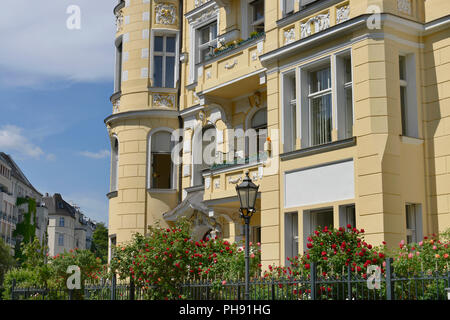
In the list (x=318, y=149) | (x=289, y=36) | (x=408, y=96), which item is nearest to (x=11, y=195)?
(x=289, y=36)

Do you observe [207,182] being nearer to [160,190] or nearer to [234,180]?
[234,180]

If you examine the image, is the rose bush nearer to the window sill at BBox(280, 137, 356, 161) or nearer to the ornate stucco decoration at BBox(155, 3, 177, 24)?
the window sill at BBox(280, 137, 356, 161)

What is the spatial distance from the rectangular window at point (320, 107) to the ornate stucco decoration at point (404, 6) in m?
2.27

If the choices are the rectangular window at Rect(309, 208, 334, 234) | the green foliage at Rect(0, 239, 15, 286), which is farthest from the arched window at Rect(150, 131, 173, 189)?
the green foliage at Rect(0, 239, 15, 286)

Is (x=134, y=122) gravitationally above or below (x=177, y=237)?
above

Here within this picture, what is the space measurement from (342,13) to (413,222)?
17.2ft

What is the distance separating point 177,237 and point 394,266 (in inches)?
249

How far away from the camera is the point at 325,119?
675 inches
